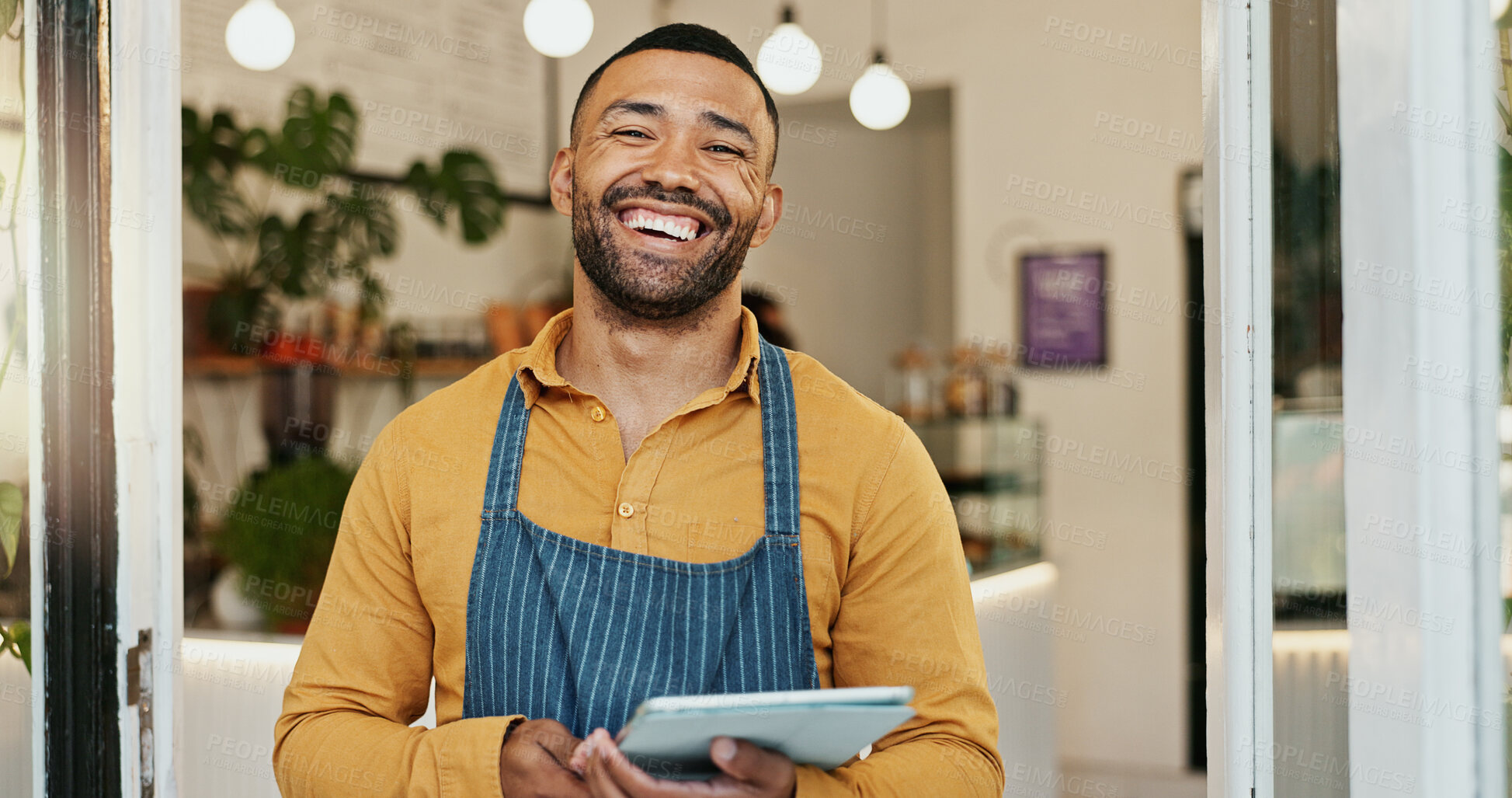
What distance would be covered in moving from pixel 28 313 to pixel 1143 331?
3760 millimetres

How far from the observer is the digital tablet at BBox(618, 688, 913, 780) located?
951 millimetres

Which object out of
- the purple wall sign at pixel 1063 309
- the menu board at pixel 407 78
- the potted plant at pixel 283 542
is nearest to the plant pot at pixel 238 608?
the potted plant at pixel 283 542

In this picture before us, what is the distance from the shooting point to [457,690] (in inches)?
52.1

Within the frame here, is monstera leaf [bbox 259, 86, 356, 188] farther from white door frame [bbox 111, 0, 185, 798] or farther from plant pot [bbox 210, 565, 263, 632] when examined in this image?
white door frame [bbox 111, 0, 185, 798]

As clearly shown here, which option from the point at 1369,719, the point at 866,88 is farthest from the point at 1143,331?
the point at 1369,719

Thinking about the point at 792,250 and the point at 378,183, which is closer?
the point at 378,183

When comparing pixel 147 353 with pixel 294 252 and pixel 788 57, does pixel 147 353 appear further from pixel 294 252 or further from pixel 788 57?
pixel 788 57

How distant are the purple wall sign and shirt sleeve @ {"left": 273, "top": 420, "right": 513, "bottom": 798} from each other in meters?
3.50

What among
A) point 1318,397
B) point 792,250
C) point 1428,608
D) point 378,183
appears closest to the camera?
point 1428,608

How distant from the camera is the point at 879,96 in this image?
12.4ft

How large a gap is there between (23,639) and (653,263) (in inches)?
32.2

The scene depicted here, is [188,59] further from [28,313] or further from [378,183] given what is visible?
[28,313]

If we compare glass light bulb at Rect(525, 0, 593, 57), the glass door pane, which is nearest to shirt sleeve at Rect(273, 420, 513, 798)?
the glass door pane

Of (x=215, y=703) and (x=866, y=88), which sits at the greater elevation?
(x=866, y=88)
